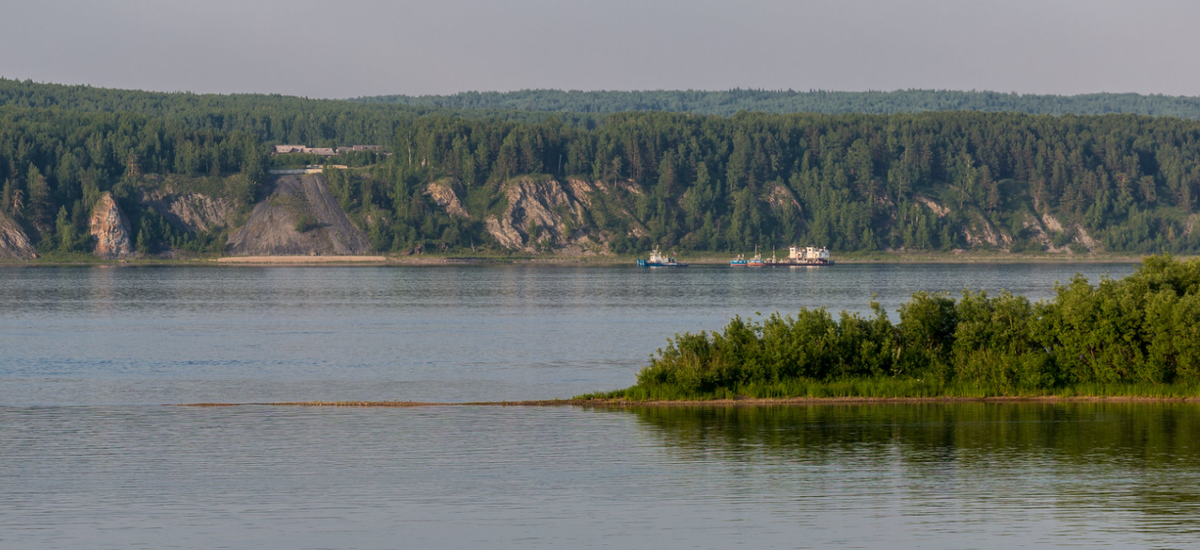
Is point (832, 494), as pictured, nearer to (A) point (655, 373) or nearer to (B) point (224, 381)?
(A) point (655, 373)

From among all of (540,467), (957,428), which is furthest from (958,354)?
(540,467)

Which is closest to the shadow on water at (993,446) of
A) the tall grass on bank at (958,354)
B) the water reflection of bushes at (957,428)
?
the water reflection of bushes at (957,428)

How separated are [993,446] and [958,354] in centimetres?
950

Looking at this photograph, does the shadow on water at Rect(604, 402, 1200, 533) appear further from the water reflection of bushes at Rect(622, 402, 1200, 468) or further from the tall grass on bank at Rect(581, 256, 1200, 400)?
the tall grass on bank at Rect(581, 256, 1200, 400)

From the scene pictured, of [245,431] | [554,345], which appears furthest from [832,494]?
[554,345]

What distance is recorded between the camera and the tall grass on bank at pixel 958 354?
1844 inches

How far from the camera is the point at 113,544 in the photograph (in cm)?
2778

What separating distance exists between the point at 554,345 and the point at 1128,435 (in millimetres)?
45290

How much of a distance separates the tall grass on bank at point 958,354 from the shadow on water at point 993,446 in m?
1.29

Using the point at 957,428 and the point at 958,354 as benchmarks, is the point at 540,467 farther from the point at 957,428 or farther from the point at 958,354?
the point at 958,354

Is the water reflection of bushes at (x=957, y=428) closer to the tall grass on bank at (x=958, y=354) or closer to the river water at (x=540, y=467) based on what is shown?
the river water at (x=540, y=467)

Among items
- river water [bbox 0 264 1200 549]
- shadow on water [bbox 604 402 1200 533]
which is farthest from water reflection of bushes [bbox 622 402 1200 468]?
river water [bbox 0 264 1200 549]

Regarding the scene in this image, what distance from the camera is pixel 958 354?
158 feet

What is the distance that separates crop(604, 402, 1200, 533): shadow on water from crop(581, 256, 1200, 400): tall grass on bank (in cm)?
129
